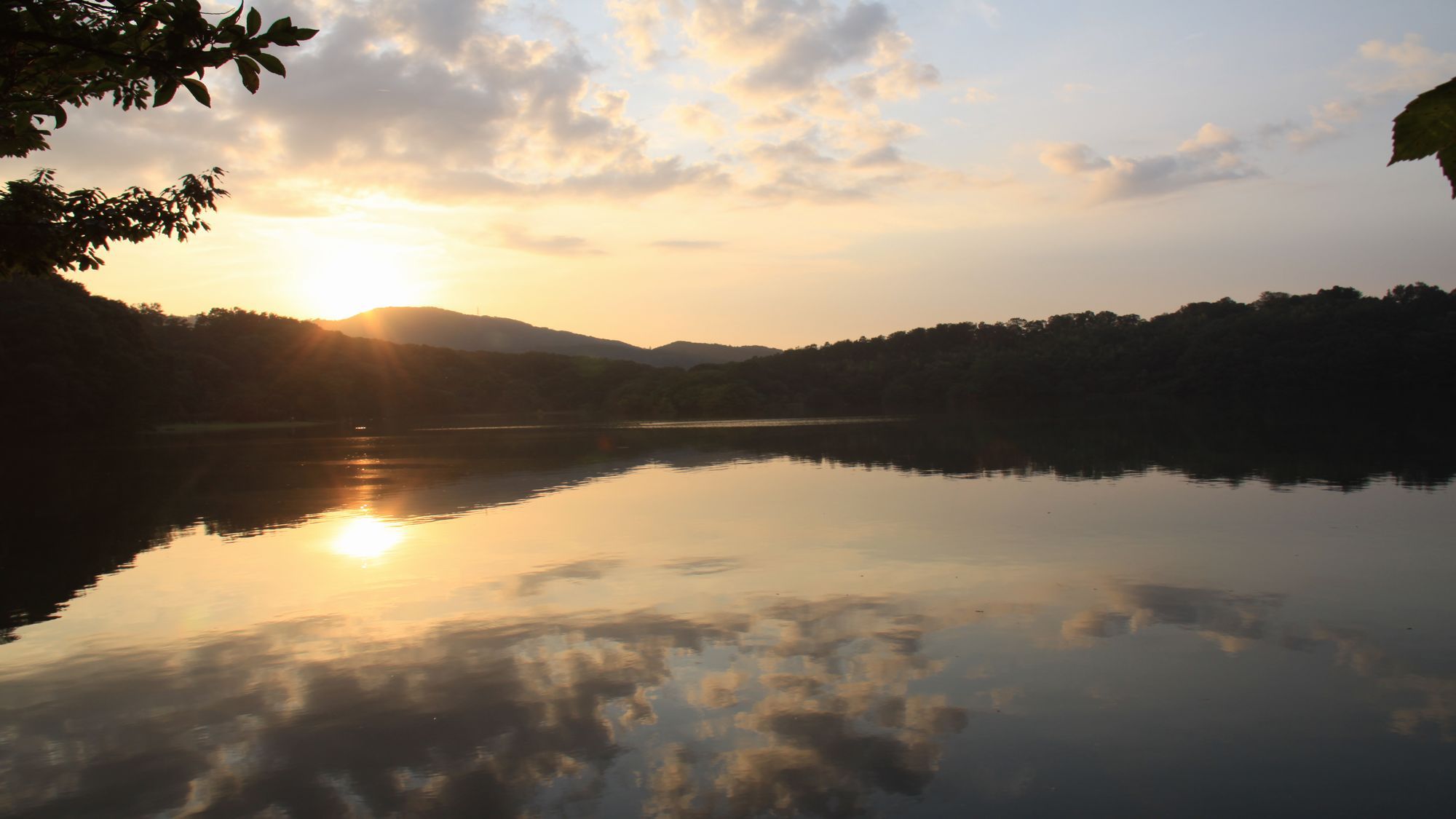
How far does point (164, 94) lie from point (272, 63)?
Result: 0.62 metres

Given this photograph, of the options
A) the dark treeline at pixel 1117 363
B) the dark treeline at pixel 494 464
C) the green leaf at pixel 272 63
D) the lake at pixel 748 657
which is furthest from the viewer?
the dark treeline at pixel 1117 363

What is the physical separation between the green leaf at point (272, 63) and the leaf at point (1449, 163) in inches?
164

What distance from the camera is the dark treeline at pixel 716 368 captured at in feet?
174

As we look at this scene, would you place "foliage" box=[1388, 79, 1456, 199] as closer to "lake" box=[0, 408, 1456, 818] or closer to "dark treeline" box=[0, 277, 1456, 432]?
"lake" box=[0, 408, 1456, 818]

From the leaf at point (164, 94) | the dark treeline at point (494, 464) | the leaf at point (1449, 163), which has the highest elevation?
the leaf at point (164, 94)

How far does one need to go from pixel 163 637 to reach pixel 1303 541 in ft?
48.7

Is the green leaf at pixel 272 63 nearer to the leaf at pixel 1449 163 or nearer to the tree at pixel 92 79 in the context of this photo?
the tree at pixel 92 79

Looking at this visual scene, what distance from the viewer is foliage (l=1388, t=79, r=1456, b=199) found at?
2.06 meters

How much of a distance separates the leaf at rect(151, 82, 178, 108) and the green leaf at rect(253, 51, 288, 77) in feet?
1.76

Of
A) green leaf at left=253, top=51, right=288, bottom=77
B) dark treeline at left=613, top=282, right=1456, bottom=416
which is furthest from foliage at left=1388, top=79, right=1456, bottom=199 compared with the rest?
dark treeline at left=613, top=282, right=1456, bottom=416

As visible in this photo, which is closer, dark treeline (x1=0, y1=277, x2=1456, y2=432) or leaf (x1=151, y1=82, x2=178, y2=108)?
leaf (x1=151, y1=82, x2=178, y2=108)

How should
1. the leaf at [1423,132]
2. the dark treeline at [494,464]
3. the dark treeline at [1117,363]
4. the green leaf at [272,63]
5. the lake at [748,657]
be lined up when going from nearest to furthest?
the leaf at [1423,132]
the green leaf at [272,63]
the lake at [748,657]
the dark treeline at [494,464]
the dark treeline at [1117,363]

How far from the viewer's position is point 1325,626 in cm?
918

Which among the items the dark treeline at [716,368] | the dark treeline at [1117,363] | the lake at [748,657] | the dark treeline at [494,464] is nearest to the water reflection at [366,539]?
the lake at [748,657]
